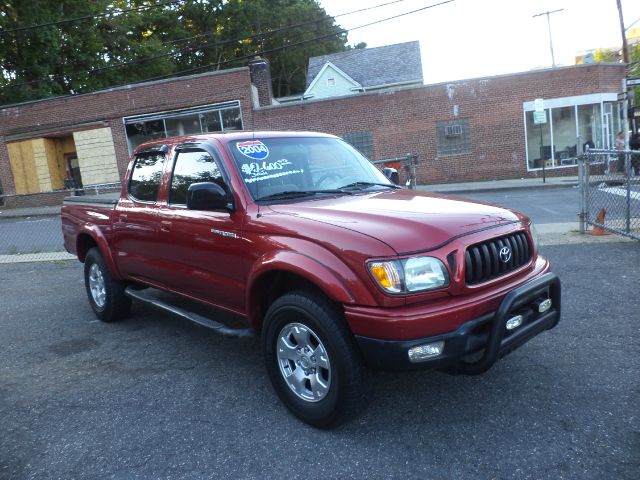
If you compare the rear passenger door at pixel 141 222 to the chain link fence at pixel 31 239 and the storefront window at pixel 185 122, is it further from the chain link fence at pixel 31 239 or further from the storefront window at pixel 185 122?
the storefront window at pixel 185 122

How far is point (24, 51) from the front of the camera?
1135 inches

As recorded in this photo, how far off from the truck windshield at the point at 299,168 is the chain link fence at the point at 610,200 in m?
4.64

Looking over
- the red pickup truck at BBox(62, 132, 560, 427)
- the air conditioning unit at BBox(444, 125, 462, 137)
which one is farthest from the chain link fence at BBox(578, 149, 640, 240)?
the air conditioning unit at BBox(444, 125, 462, 137)

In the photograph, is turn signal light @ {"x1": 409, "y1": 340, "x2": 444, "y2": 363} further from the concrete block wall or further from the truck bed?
the concrete block wall

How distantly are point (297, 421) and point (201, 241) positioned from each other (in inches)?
58.8

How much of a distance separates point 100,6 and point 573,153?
88.5 ft

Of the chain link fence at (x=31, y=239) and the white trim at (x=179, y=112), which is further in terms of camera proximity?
the white trim at (x=179, y=112)

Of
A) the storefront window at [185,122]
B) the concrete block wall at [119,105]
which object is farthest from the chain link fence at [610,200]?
the storefront window at [185,122]

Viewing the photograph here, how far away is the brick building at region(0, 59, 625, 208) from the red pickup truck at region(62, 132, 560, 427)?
19.5 metres

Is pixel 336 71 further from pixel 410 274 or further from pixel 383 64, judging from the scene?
pixel 410 274

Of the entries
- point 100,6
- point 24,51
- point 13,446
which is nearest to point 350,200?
point 13,446

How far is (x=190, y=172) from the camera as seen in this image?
4414 millimetres

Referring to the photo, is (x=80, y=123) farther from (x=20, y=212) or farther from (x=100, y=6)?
(x=100, y=6)

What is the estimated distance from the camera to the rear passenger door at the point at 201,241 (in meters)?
3.82
